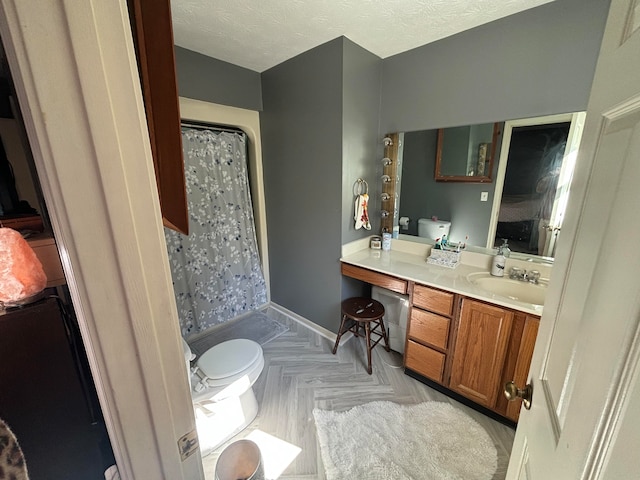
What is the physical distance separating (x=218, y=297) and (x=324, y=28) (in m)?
2.34

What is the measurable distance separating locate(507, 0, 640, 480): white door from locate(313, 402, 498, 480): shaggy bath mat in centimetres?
90

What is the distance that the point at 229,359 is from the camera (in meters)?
1.53

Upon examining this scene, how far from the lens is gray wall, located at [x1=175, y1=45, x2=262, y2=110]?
1.89 metres

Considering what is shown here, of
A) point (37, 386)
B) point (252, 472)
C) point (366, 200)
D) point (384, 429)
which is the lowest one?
point (384, 429)

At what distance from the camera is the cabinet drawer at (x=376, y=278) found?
5.85 feet

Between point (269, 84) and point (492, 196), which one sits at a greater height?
point (269, 84)

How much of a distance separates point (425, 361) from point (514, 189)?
51.3 inches

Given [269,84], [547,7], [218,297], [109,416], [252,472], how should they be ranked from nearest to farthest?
[109,416] < [252,472] < [547,7] < [269,84] < [218,297]

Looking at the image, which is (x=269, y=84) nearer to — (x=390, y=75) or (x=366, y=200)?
(x=390, y=75)

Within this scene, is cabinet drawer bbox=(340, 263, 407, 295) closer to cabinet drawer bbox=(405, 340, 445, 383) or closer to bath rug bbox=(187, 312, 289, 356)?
cabinet drawer bbox=(405, 340, 445, 383)

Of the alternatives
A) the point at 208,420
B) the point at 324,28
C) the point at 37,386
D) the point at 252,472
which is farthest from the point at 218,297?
the point at 324,28

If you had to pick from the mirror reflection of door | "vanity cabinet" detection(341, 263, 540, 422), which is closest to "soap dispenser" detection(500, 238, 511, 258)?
the mirror reflection of door

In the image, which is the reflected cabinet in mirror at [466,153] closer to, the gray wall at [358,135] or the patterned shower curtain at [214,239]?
the gray wall at [358,135]

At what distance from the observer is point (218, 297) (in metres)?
2.51
